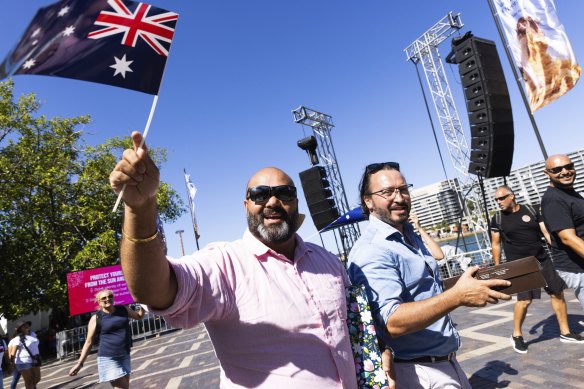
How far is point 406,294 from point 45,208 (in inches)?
942

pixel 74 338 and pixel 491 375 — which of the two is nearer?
pixel 491 375

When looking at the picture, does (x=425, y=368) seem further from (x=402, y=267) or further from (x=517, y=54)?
(x=517, y=54)

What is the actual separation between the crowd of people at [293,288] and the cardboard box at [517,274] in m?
0.08

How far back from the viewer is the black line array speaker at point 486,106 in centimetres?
→ 540

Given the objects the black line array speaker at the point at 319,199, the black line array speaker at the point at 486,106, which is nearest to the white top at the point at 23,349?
the black line array speaker at the point at 319,199

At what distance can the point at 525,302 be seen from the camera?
173 inches

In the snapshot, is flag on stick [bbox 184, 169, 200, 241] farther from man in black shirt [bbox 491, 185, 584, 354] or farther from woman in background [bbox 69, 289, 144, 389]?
man in black shirt [bbox 491, 185, 584, 354]

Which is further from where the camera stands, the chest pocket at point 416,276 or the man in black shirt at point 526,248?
the man in black shirt at point 526,248

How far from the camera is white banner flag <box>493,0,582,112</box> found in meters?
6.79

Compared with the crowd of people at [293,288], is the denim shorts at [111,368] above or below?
below

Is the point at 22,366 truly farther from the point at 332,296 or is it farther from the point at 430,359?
the point at 430,359

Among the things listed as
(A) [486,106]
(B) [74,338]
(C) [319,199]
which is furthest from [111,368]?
(B) [74,338]

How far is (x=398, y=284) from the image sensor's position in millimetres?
1785

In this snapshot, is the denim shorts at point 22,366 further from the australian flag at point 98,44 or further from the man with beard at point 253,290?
the man with beard at point 253,290
